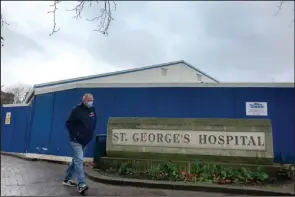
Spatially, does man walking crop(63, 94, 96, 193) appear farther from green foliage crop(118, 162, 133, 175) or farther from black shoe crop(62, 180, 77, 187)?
green foliage crop(118, 162, 133, 175)

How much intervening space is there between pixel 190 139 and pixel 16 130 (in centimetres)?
1012

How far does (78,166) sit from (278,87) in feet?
20.9

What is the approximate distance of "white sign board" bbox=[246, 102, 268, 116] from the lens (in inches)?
400

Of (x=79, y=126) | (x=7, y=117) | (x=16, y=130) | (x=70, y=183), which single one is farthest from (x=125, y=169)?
(x=7, y=117)

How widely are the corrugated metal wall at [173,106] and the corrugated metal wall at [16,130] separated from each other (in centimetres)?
320

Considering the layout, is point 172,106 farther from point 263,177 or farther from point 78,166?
point 78,166

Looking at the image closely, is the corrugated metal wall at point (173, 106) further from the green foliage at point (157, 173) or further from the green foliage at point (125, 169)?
the green foliage at point (157, 173)

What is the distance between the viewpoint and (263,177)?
7.54 meters

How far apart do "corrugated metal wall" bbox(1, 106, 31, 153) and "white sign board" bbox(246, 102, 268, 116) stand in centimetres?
911

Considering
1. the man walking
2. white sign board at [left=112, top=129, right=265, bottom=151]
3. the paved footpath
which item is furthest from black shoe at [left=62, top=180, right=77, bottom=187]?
white sign board at [left=112, top=129, right=265, bottom=151]

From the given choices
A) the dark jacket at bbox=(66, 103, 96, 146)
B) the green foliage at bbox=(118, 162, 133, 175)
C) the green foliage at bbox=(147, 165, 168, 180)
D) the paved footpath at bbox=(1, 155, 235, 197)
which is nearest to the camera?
the paved footpath at bbox=(1, 155, 235, 197)

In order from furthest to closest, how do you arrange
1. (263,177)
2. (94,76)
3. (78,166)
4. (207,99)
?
(94,76) → (207,99) → (263,177) → (78,166)

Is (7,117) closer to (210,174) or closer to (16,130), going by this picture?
(16,130)

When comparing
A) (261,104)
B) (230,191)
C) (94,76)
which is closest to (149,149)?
(230,191)
